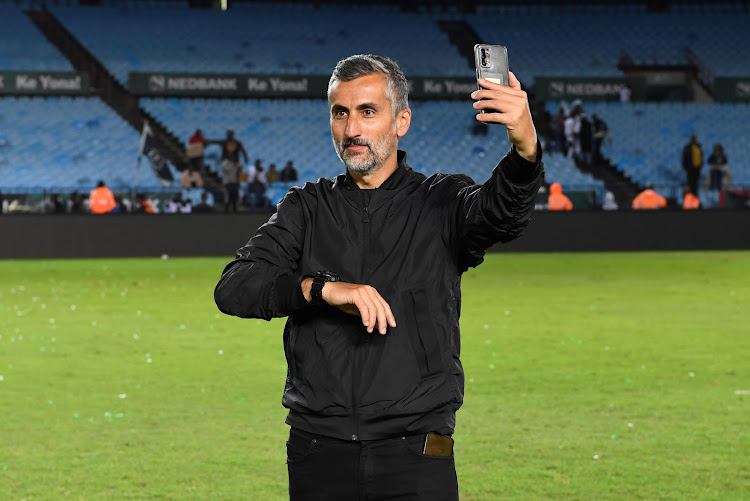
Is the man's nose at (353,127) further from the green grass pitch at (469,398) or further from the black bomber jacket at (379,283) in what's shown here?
the green grass pitch at (469,398)

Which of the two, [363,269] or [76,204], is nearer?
[363,269]

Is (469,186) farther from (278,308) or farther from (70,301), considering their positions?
(70,301)

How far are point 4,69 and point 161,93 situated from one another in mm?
4771

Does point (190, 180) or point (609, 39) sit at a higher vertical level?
point (609, 39)

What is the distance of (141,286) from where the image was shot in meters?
18.8

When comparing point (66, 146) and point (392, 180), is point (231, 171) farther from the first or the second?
point (392, 180)

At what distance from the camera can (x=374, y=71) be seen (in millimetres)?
3033

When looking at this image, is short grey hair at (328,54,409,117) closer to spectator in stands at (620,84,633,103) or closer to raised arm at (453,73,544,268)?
raised arm at (453,73,544,268)

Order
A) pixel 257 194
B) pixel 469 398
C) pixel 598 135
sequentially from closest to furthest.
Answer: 1. pixel 469 398
2. pixel 257 194
3. pixel 598 135

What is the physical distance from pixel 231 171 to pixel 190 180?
1362 millimetres

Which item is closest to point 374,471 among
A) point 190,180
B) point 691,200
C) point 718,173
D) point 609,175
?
point 190,180

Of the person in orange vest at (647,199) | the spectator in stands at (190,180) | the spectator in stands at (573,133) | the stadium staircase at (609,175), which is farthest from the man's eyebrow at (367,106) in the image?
the spectator in stands at (573,133)

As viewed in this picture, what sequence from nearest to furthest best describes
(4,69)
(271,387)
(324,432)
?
(324,432) < (271,387) < (4,69)

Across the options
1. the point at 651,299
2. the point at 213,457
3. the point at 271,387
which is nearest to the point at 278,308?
the point at 213,457
